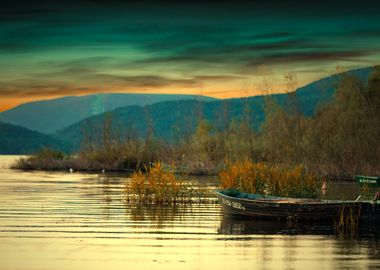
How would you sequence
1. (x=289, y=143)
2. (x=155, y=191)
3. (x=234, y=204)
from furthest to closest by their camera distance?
(x=289, y=143)
(x=155, y=191)
(x=234, y=204)

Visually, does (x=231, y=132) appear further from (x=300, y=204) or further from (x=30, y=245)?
(x=30, y=245)

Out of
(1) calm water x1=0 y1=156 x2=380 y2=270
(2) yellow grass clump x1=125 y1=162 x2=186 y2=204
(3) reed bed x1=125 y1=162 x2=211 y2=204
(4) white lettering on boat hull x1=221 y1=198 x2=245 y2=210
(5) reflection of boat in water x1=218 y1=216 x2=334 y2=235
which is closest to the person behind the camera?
(1) calm water x1=0 y1=156 x2=380 y2=270

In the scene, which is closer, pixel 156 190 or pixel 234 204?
pixel 234 204

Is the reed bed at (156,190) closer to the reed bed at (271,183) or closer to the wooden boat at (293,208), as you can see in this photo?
the reed bed at (271,183)

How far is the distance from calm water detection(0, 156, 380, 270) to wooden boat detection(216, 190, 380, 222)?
1.86 feet

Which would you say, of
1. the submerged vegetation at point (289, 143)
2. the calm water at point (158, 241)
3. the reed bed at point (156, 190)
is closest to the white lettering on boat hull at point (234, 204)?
the calm water at point (158, 241)

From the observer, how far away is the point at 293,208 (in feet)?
93.1

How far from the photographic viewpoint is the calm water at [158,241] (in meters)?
19.4

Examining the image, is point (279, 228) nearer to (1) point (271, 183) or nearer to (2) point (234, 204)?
(2) point (234, 204)

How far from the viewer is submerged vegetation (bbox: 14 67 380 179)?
57375 millimetres

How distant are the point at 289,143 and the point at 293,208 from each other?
31.6 m

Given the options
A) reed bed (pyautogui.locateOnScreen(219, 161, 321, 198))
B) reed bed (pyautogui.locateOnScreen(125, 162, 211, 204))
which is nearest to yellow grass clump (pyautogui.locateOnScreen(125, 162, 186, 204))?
reed bed (pyautogui.locateOnScreen(125, 162, 211, 204))

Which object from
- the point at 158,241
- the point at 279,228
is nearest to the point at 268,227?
the point at 279,228

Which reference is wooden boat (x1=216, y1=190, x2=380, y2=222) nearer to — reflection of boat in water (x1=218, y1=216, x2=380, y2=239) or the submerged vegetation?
reflection of boat in water (x1=218, y1=216, x2=380, y2=239)
